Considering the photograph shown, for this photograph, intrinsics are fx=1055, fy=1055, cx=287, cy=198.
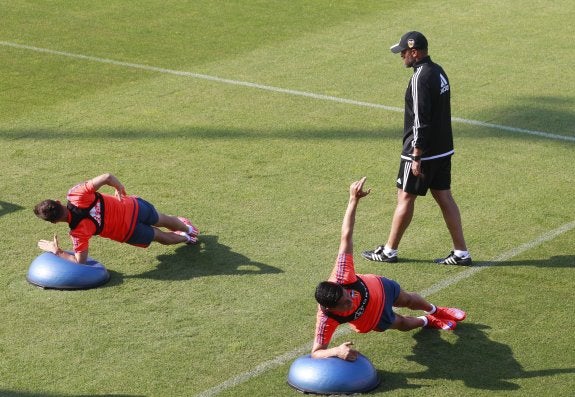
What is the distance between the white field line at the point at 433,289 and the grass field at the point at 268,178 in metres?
0.03

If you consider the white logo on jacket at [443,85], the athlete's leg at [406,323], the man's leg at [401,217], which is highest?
the white logo on jacket at [443,85]

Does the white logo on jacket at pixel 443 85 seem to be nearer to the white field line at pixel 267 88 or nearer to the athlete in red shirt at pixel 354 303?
the athlete in red shirt at pixel 354 303

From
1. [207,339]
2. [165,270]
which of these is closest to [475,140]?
[165,270]

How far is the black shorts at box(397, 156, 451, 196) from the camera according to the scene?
995 centimetres

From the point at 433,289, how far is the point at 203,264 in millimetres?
2226

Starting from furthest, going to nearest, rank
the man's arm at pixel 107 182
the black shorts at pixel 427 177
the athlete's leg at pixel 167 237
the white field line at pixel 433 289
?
the athlete's leg at pixel 167 237 → the black shorts at pixel 427 177 → the man's arm at pixel 107 182 → the white field line at pixel 433 289

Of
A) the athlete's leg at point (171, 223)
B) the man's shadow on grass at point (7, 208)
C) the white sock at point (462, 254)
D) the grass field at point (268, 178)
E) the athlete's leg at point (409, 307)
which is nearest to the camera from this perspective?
the grass field at point (268, 178)

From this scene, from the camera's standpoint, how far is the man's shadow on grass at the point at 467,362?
808 cm

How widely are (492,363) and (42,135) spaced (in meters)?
7.56

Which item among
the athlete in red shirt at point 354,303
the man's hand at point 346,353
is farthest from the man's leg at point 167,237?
the man's hand at point 346,353

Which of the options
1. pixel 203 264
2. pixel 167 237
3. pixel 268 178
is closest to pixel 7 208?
pixel 167 237

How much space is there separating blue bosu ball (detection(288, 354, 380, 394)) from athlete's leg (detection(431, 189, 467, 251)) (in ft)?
8.20

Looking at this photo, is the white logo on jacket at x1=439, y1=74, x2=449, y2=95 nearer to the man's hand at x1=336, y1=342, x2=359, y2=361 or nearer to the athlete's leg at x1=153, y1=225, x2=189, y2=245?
the athlete's leg at x1=153, y1=225, x2=189, y2=245

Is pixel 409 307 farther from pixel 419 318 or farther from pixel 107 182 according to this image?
pixel 107 182
